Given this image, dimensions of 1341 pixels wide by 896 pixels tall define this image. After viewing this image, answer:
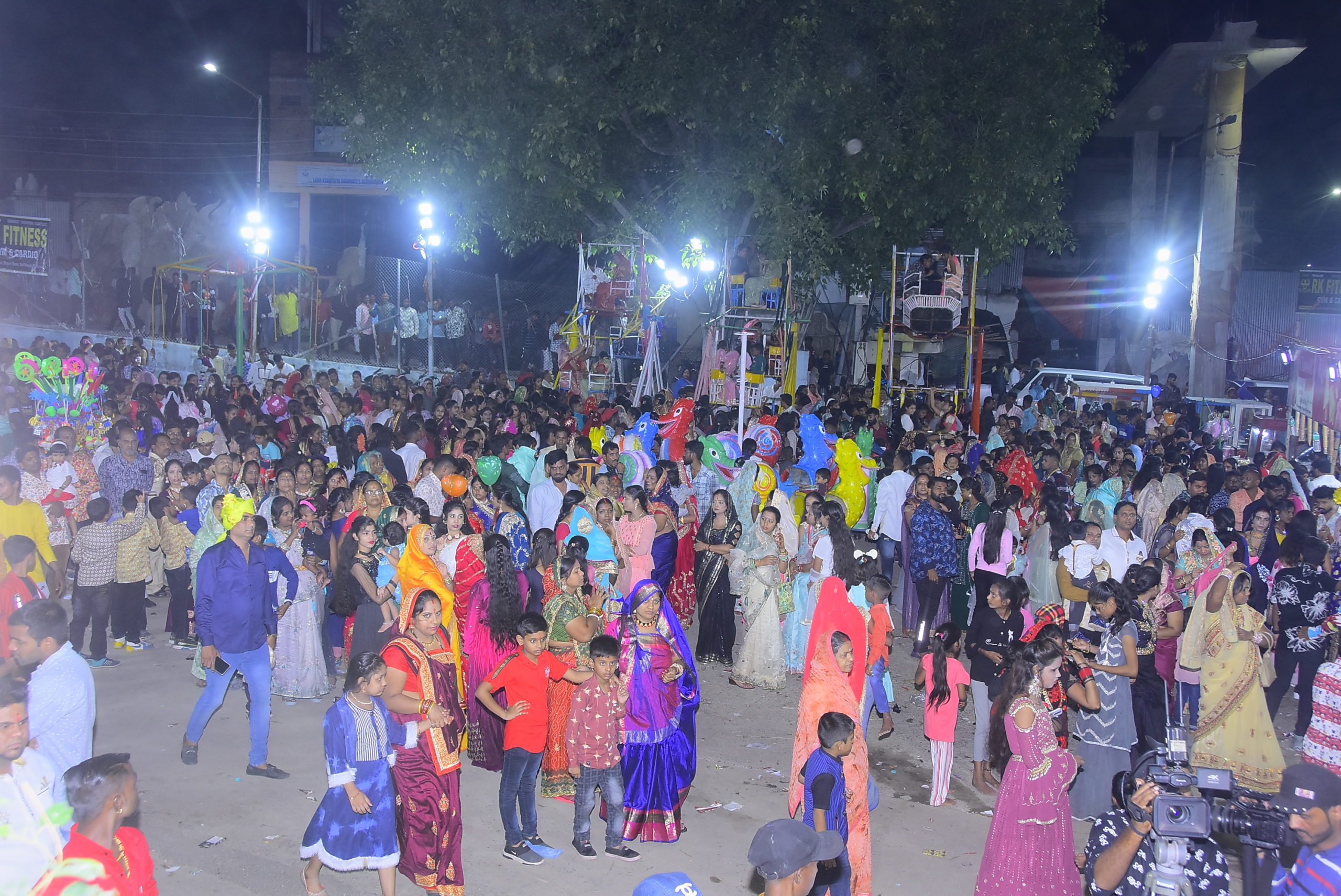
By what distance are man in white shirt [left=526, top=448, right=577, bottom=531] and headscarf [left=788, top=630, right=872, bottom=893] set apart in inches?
153

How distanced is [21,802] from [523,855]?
266 centimetres

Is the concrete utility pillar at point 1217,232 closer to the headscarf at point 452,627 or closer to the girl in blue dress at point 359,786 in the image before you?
the headscarf at point 452,627

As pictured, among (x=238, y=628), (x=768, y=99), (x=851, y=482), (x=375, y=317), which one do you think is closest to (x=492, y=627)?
(x=238, y=628)

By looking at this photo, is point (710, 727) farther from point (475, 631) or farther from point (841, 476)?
point (841, 476)

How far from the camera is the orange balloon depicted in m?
8.39

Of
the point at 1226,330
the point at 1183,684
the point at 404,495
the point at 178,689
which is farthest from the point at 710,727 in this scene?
the point at 1226,330

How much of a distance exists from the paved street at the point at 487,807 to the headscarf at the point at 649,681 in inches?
26.6

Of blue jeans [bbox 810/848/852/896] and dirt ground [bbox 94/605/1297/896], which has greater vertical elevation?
blue jeans [bbox 810/848/852/896]

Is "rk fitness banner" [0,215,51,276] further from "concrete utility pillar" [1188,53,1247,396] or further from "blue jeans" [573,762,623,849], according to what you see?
"concrete utility pillar" [1188,53,1247,396]

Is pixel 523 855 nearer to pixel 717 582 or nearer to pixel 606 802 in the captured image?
pixel 606 802

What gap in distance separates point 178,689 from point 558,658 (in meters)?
3.81

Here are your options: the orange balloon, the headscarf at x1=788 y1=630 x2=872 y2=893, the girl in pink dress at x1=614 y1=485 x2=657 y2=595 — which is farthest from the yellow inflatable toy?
the headscarf at x1=788 y1=630 x2=872 y2=893

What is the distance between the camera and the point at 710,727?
25.3ft

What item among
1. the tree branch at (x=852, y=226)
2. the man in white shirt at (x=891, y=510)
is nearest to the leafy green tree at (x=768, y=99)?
the tree branch at (x=852, y=226)
